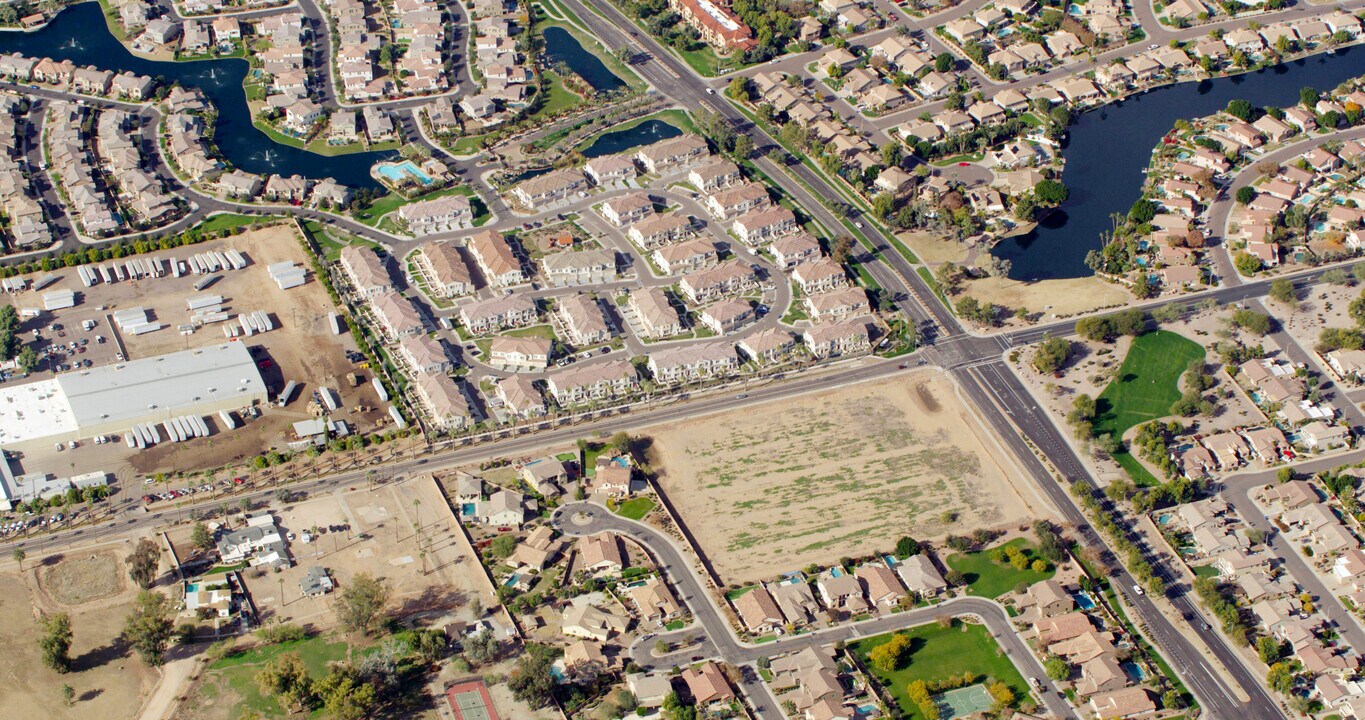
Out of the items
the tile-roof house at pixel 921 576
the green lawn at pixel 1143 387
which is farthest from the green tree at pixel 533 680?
the green lawn at pixel 1143 387

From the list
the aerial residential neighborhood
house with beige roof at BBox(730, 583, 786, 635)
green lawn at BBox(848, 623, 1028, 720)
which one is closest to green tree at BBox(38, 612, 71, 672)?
the aerial residential neighborhood

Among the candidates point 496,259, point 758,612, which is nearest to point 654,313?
point 496,259

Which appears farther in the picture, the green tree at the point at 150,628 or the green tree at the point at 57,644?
the green tree at the point at 150,628

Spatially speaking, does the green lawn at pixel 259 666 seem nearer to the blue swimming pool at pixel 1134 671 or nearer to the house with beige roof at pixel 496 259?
the house with beige roof at pixel 496 259

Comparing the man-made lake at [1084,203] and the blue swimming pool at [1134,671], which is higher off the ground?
the man-made lake at [1084,203]

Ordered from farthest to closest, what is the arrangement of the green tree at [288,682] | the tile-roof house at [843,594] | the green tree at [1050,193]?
1. the green tree at [1050,193]
2. the tile-roof house at [843,594]
3. the green tree at [288,682]

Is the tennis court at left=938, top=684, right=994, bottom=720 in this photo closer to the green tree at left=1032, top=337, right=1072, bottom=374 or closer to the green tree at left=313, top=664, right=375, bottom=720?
the green tree at left=1032, top=337, right=1072, bottom=374

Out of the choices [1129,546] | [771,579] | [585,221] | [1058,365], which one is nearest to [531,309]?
[585,221]
